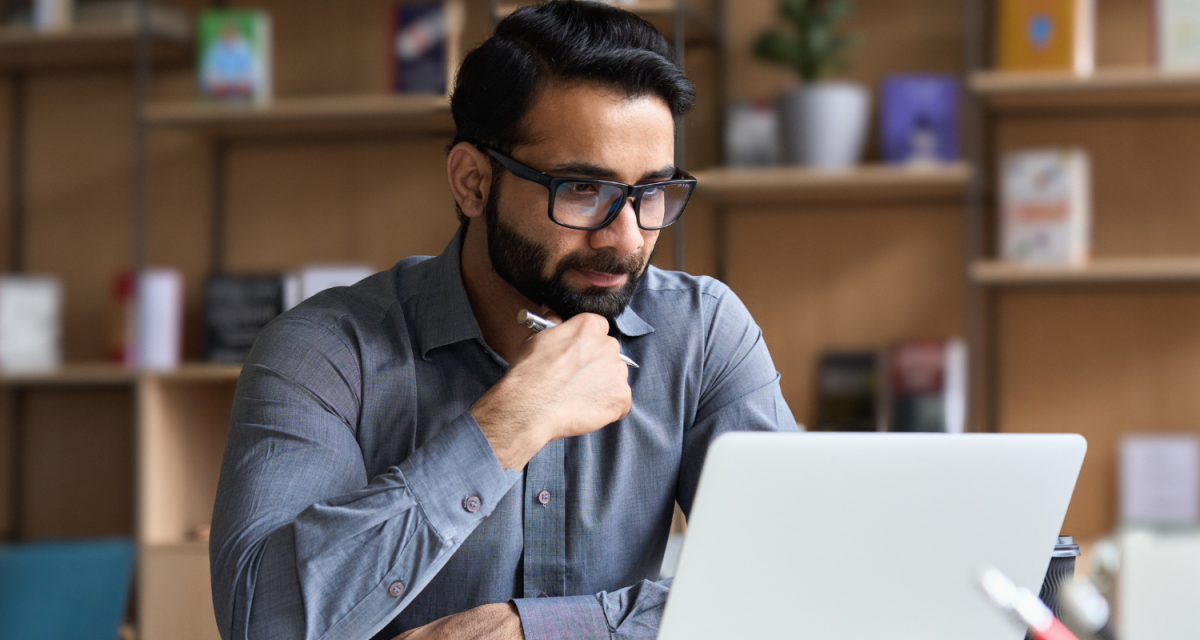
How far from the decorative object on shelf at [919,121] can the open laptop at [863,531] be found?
169 centimetres

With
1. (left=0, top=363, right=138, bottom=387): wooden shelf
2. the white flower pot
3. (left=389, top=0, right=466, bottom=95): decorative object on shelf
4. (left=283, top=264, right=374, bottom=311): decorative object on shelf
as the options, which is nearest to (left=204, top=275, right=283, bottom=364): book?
(left=0, top=363, right=138, bottom=387): wooden shelf

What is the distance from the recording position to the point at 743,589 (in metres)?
0.73

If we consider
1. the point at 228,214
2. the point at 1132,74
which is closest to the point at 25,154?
the point at 228,214

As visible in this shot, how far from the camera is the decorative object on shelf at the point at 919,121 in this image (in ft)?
7.70

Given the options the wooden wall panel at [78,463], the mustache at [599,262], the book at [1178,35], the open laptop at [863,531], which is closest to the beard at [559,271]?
the mustache at [599,262]

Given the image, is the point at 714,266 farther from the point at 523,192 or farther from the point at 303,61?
the point at 303,61

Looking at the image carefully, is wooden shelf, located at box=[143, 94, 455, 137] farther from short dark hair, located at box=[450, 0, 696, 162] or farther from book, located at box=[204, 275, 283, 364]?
short dark hair, located at box=[450, 0, 696, 162]

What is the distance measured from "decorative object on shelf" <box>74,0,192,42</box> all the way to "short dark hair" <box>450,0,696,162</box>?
173 cm

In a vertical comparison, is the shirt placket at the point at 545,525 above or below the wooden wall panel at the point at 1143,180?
below

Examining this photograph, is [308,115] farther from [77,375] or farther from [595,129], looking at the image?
[595,129]

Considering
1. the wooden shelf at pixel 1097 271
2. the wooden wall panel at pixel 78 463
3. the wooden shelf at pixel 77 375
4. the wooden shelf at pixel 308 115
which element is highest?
the wooden shelf at pixel 308 115

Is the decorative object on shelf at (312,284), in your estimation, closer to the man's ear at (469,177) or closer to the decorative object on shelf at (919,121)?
the man's ear at (469,177)

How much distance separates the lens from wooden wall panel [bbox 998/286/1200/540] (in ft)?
7.77

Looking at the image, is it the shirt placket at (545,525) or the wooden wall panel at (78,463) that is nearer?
the shirt placket at (545,525)
